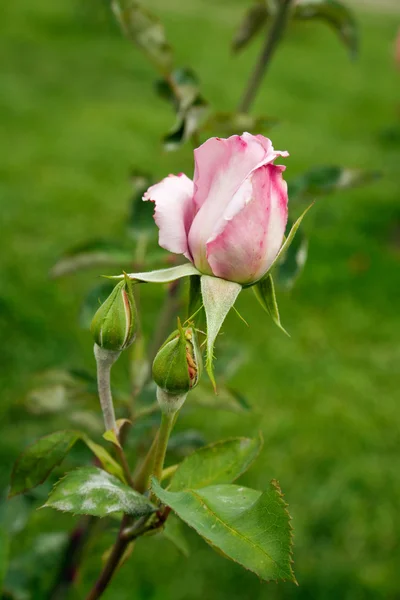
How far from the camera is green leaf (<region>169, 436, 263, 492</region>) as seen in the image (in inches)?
19.3

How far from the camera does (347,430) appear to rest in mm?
1604

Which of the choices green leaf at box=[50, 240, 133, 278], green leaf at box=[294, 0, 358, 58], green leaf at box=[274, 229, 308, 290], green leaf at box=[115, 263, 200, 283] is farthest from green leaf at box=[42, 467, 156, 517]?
green leaf at box=[294, 0, 358, 58]

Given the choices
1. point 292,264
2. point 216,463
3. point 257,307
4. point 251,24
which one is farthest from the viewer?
point 257,307

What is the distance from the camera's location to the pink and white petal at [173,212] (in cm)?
43

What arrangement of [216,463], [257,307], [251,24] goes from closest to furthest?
[216,463] < [251,24] < [257,307]

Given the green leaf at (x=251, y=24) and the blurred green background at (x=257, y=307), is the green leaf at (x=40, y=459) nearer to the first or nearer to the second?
the blurred green background at (x=257, y=307)

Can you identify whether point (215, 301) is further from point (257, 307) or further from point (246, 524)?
point (257, 307)

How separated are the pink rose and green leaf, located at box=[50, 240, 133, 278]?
16.1 inches

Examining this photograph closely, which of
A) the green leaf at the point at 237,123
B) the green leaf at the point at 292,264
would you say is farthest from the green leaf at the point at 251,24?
the green leaf at the point at 292,264

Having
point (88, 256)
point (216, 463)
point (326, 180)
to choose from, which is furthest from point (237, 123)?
point (216, 463)

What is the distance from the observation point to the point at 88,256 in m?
0.85

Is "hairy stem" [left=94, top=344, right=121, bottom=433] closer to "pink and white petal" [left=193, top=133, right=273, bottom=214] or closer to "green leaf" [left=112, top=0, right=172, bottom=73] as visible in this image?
"pink and white petal" [left=193, top=133, right=273, bottom=214]

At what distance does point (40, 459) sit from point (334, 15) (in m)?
0.55

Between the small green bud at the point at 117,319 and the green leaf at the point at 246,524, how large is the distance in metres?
0.08
